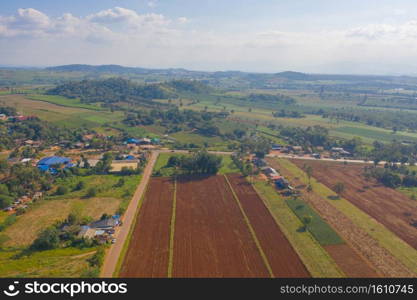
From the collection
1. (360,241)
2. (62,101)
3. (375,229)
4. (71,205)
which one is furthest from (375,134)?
(62,101)

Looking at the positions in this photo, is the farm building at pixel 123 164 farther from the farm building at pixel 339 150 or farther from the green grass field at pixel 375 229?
the farm building at pixel 339 150

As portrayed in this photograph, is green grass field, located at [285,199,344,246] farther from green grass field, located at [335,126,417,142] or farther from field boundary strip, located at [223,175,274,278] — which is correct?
green grass field, located at [335,126,417,142]

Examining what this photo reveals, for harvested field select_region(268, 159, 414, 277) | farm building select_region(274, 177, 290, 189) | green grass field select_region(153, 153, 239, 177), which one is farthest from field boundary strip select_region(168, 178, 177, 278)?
harvested field select_region(268, 159, 414, 277)

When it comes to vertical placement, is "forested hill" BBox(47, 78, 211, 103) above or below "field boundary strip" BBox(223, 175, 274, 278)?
above

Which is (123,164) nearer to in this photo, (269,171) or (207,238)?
(269,171)

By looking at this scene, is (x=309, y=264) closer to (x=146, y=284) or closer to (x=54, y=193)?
(x=146, y=284)

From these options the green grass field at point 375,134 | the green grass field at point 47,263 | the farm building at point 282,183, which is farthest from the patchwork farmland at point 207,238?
the green grass field at point 375,134

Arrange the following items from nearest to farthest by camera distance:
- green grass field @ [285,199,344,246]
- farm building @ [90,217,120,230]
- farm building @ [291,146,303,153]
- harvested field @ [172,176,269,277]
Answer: harvested field @ [172,176,269,277] < green grass field @ [285,199,344,246] < farm building @ [90,217,120,230] < farm building @ [291,146,303,153]
